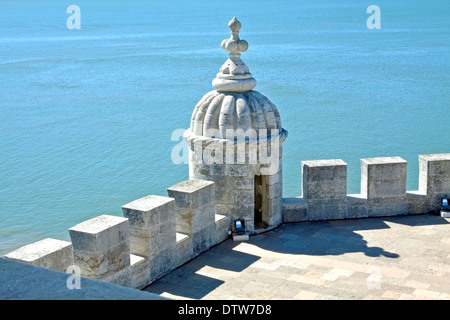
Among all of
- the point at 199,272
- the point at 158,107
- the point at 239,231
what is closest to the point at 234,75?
the point at 239,231

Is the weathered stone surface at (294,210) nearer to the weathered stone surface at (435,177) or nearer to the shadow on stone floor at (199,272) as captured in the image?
the shadow on stone floor at (199,272)

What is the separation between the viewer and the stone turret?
9.14 meters

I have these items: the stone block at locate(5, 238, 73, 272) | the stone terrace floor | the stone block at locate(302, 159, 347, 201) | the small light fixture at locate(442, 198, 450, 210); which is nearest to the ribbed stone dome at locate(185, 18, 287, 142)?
the stone block at locate(302, 159, 347, 201)

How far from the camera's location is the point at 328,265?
8.37 metres

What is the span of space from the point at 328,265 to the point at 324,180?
178 centimetres

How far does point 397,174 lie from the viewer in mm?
10031

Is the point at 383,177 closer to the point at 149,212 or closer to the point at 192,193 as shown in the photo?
the point at 192,193

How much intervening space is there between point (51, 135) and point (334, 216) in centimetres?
1622

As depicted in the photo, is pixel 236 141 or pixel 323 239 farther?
pixel 323 239

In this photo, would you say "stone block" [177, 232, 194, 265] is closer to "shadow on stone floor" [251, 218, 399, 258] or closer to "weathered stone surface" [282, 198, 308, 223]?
"shadow on stone floor" [251, 218, 399, 258]

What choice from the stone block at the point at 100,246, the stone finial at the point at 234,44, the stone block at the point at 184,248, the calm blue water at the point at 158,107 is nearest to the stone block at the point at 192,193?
the stone block at the point at 184,248

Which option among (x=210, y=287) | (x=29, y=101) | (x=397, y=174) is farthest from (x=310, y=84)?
(x=210, y=287)
